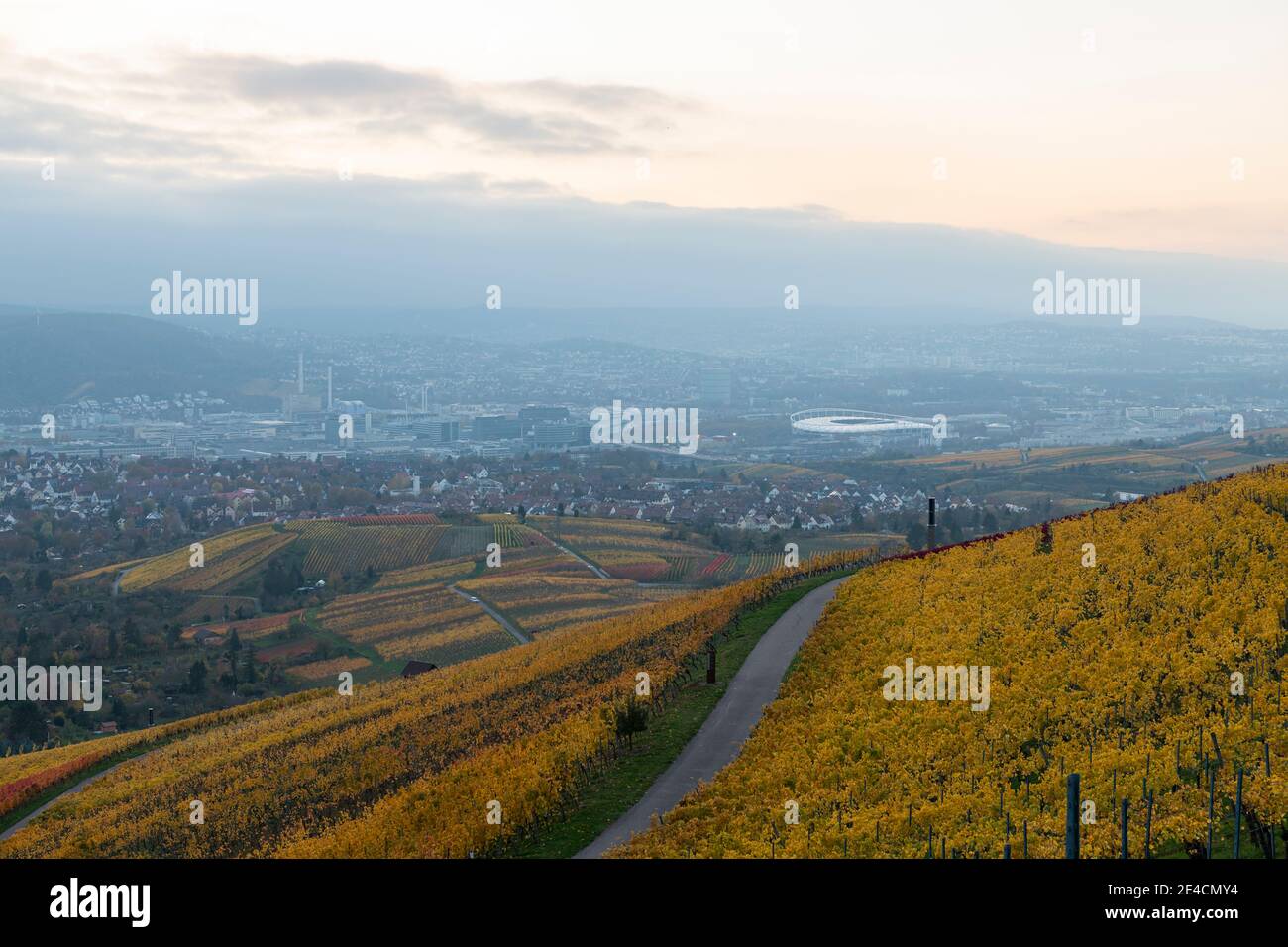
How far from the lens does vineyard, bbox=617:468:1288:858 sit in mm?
17641

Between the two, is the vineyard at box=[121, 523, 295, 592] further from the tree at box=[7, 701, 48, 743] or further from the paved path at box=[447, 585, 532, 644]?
the tree at box=[7, 701, 48, 743]

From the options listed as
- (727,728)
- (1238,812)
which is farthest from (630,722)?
(1238,812)

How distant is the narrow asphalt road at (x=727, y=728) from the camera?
22062 millimetres

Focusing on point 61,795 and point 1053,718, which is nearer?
point 1053,718

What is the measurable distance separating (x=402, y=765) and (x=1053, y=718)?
18.8 m

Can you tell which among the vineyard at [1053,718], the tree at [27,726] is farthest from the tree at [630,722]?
the tree at [27,726]

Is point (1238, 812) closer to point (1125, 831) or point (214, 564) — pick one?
point (1125, 831)

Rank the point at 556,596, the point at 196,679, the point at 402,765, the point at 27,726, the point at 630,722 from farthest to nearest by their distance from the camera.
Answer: the point at 556,596
the point at 196,679
the point at 27,726
the point at 402,765
the point at 630,722

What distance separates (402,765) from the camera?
1323 inches

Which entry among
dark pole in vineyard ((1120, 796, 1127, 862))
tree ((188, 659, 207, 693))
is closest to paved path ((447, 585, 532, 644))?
tree ((188, 659, 207, 693))

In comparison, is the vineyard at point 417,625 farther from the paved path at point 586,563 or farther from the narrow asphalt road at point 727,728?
the narrow asphalt road at point 727,728
